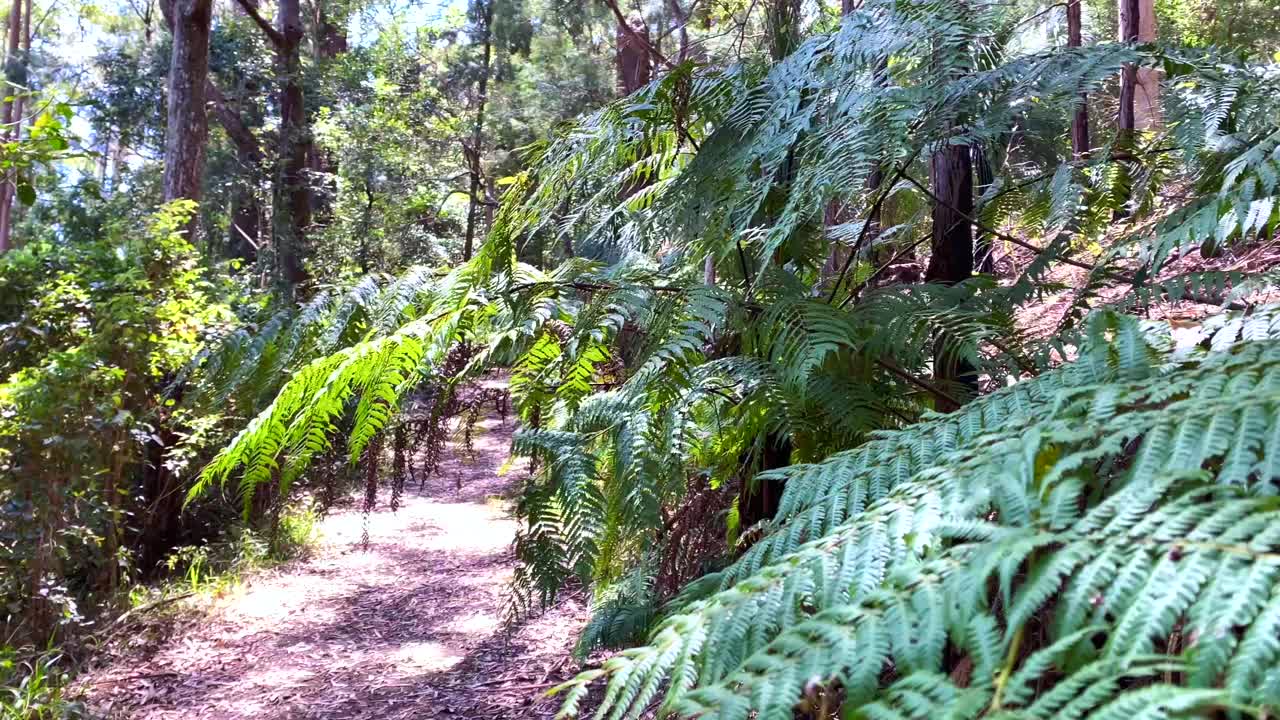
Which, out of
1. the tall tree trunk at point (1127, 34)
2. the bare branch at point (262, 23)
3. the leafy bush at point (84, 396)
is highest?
the bare branch at point (262, 23)

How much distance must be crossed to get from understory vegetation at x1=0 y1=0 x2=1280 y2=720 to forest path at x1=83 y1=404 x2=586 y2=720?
Answer: 611 mm

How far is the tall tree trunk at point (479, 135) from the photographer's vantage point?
10289 millimetres

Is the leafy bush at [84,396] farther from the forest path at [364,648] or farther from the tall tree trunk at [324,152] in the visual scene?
the tall tree trunk at [324,152]

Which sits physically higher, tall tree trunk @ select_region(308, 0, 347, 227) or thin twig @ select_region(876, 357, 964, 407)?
tall tree trunk @ select_region(308, 0, 347, 227)

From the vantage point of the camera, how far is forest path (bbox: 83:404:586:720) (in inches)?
141

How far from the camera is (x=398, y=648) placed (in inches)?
165

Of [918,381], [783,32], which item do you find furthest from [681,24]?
[918,381]

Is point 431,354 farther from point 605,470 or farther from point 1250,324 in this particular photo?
point 1250,324

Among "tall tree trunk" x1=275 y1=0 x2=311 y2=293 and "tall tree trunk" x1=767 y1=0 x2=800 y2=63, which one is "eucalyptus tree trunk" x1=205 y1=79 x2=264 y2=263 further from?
"tall tree trunk" x1=767 y1=0 x2=800 y2=63

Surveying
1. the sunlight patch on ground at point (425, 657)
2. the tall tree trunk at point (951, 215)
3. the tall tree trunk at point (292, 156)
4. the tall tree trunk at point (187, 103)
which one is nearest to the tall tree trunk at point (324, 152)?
the tall tree trunk at point (292, 156)

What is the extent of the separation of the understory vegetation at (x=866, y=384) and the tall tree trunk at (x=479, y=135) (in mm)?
7303

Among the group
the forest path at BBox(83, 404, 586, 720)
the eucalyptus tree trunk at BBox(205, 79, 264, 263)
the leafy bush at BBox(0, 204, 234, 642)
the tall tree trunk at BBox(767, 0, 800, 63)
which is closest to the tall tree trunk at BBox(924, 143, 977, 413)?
the tall tree trunk at BBox(767, 0, 800, 63)

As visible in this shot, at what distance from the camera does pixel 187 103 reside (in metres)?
6.49

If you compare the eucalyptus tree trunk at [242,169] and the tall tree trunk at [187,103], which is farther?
the eucalyptus tree trunk at [242,169]
